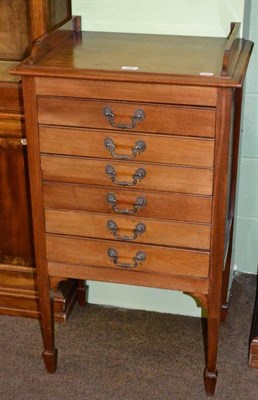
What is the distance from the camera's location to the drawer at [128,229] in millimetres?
1977

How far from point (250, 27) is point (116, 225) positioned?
0.95m

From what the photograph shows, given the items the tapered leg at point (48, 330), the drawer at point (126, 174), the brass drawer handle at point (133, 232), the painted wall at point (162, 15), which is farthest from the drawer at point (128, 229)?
the painted wall at point (162, 15)

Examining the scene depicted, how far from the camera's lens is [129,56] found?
2.04 m

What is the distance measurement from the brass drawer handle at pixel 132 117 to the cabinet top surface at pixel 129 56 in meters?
0.10

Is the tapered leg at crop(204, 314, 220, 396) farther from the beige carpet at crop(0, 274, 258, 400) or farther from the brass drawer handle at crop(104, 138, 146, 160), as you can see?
the brass drawer handle at crop(104, 138, 146, 160)

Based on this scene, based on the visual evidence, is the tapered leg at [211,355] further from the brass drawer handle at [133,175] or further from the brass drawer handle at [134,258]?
the brass drawer handle at [133,175]

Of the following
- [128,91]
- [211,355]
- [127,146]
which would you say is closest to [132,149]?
[127,146]

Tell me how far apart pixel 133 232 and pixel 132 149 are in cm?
27

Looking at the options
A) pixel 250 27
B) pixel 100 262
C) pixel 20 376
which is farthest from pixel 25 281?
pixel 250 27

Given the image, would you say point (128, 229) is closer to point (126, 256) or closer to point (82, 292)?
point (126, 256)

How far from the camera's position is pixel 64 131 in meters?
1.95

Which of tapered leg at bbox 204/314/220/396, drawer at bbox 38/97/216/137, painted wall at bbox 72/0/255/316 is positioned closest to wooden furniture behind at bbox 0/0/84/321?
painted wall at bbox 72/0/255/316

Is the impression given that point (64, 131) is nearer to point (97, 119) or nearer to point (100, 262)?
point (97, 119)

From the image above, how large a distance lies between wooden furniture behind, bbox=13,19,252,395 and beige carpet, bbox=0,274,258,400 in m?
0.16
